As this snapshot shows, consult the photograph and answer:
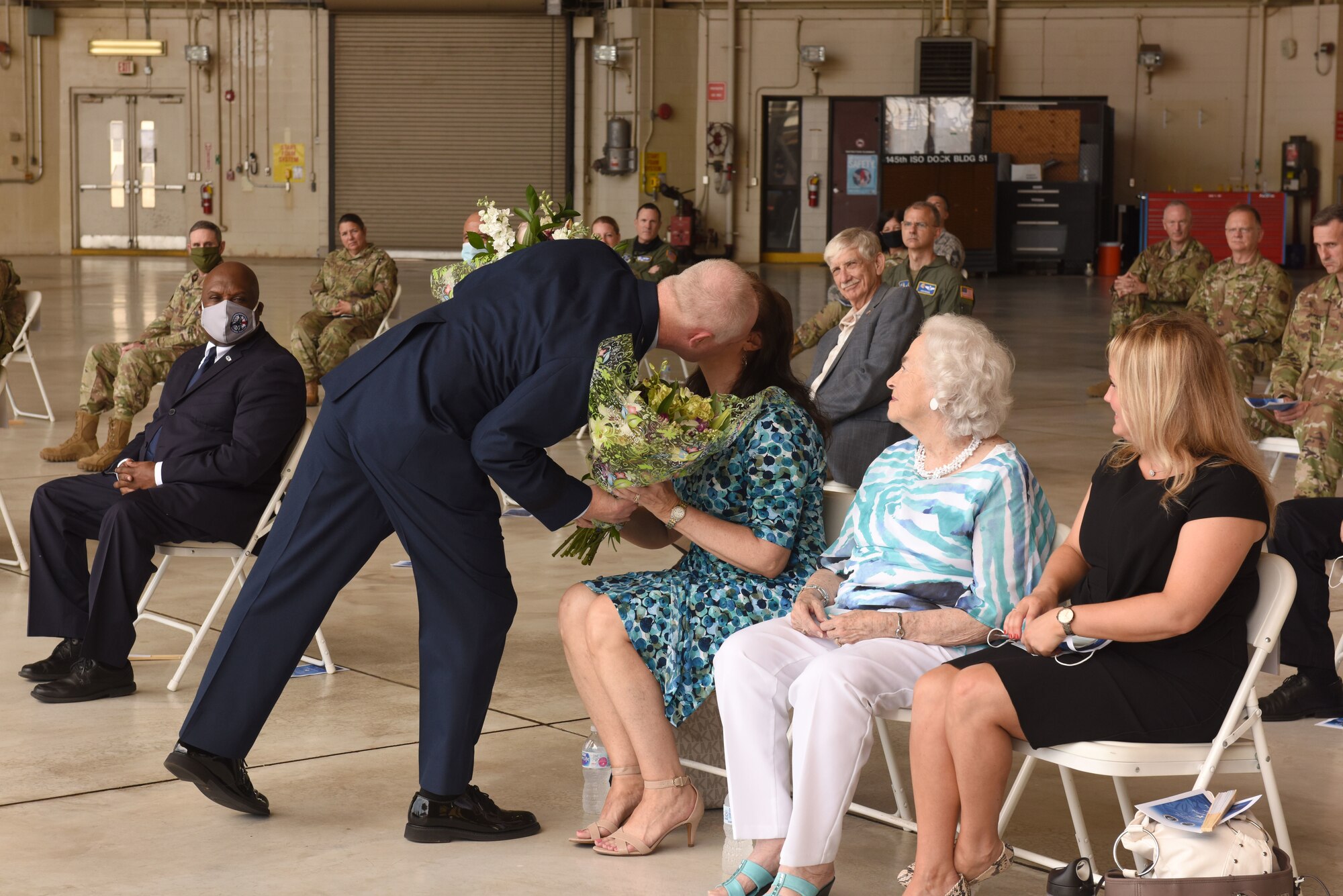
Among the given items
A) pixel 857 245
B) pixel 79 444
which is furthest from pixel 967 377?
pixel 79 444

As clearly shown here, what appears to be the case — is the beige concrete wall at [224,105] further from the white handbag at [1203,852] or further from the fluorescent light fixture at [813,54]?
the white handbag at [1203,852]

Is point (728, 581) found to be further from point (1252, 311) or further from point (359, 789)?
point (1252, 311)

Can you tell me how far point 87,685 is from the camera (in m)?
4.27

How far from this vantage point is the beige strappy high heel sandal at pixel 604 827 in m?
3.25

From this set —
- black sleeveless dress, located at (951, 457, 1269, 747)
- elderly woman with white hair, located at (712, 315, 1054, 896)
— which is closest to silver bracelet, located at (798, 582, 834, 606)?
elderly woman with white hair, located at (712, 315, 1054, 896)

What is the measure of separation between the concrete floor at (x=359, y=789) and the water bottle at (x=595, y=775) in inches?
2.3

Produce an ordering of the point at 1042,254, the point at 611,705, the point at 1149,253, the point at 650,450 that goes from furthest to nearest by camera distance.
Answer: the point at 1042,254 < the point at 1149,253 < the point at 611,705 < the point at 650,450

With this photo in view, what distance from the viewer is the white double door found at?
82.1 ft

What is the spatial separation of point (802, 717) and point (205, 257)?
659 centimetres

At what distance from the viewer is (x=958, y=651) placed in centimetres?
301

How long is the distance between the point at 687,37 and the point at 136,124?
356 inches

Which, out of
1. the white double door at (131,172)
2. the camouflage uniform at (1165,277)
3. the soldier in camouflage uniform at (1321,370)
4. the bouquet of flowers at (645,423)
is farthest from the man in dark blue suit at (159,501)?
the white double door at (131,172)

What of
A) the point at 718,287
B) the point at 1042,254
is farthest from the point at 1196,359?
the point at 1042,254

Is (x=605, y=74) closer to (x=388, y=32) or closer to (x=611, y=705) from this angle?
(x=388, y=32)
